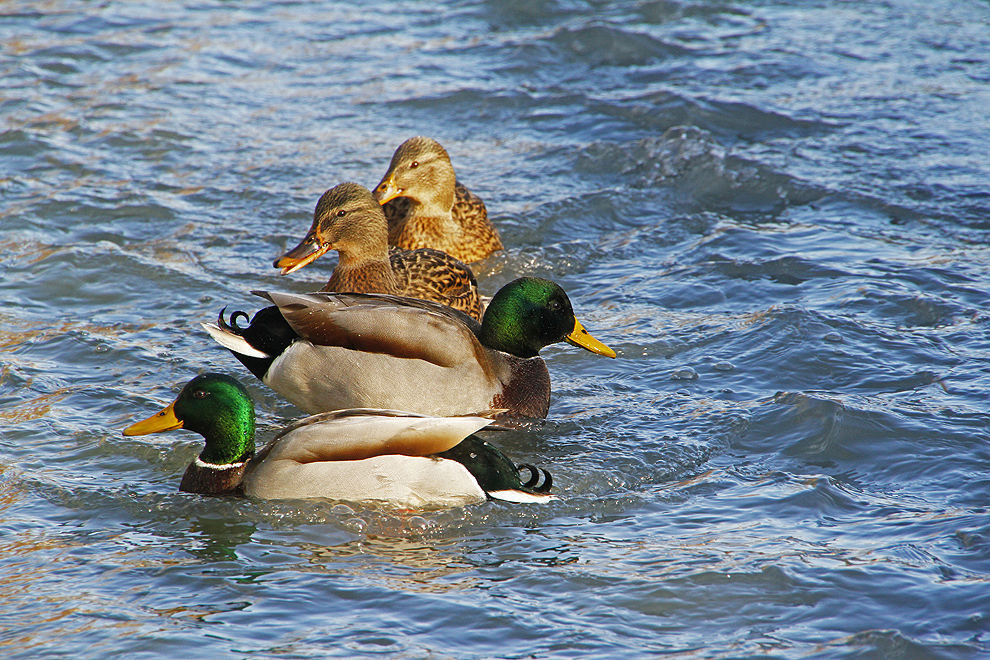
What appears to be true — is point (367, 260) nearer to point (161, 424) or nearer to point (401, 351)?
point (401, 351)

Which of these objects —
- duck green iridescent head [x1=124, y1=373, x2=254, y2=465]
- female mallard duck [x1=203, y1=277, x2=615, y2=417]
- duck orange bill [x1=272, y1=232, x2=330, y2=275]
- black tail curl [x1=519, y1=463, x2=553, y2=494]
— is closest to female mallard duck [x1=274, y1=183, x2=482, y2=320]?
duck orange bill [x1=272, y1=232, x2=330, y2=275]

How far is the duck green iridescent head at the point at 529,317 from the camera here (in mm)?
6438

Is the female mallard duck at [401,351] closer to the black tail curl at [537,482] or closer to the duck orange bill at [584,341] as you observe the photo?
the duck orange bill at [584,341]

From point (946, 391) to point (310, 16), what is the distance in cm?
1016

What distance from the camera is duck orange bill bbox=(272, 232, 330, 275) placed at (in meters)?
A: 7.09

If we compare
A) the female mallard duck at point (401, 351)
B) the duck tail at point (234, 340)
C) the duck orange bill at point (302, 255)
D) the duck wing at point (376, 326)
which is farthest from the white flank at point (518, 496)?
the duck orange bill at point (302, 255)

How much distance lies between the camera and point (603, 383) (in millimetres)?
6805

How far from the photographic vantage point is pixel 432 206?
852 centimetres

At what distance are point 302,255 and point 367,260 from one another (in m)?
0.42

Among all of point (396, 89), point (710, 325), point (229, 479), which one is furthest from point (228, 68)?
point (229, 479)

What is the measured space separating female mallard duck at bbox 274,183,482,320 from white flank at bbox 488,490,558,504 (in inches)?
89.4

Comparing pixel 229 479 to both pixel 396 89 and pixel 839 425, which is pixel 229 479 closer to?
pixel 839 425

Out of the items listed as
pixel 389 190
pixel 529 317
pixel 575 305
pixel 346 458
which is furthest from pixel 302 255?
pixel 346 458

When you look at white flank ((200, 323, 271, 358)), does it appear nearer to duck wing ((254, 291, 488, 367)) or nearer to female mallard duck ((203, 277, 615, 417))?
female mallard duck ((203, 277, 615, 417))
